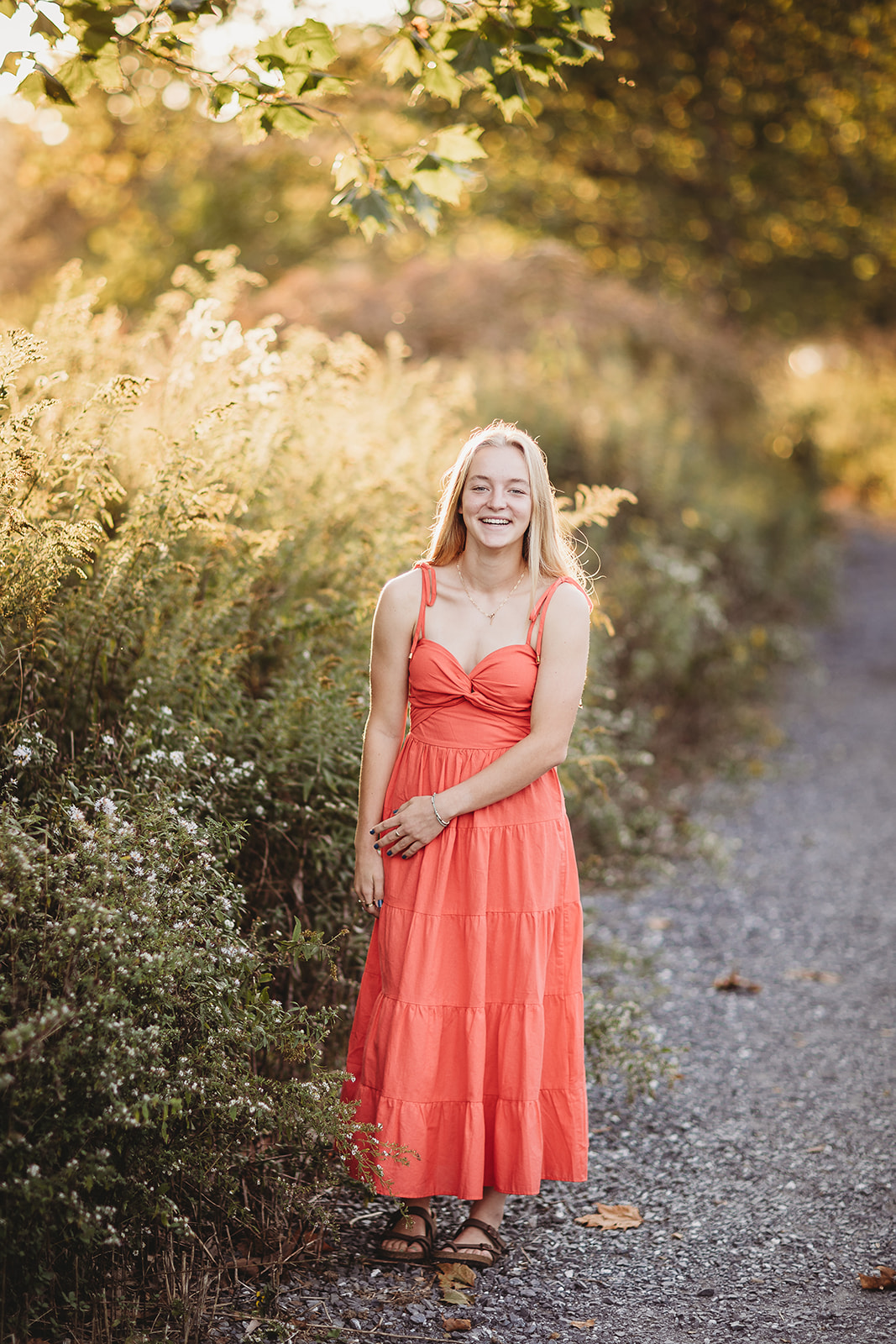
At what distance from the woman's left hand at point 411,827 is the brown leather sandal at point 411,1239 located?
36.7 inches

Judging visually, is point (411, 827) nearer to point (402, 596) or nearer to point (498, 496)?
point (402, 596)

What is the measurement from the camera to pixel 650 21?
36.0 feet

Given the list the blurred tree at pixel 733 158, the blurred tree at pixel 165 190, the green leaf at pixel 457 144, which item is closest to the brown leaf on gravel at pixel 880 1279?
the green leaf at pixel 457 144

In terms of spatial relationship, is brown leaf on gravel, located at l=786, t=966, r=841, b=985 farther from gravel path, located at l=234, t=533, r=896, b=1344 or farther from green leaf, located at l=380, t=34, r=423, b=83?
green leaf, located at l=380, t=34, r=423, b=83

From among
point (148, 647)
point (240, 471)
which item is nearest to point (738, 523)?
point (240, 471)

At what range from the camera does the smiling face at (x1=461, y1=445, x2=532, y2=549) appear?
297cm

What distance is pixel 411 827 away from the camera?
2.89 meters

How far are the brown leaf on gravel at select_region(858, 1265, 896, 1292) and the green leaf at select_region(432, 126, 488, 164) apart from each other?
3391 mm

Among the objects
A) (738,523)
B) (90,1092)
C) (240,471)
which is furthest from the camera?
(738,523)

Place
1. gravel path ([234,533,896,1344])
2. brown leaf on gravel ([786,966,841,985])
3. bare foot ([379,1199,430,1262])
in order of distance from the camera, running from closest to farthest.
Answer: gravel path ([234,533,896,1344]), bare foot ([379,1199,430,1262]), brown leaf on gravel ([786,966,841,985])

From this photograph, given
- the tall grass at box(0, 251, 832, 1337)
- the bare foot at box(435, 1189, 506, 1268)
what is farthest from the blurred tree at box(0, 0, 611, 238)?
the bare foot at box(435, 1189, 506, 1268)

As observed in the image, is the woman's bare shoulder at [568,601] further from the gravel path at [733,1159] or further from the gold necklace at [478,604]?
the gravel path at [733,1159]

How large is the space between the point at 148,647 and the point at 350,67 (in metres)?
9.96

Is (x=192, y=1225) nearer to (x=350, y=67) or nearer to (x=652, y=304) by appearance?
(x=350, y=67)
